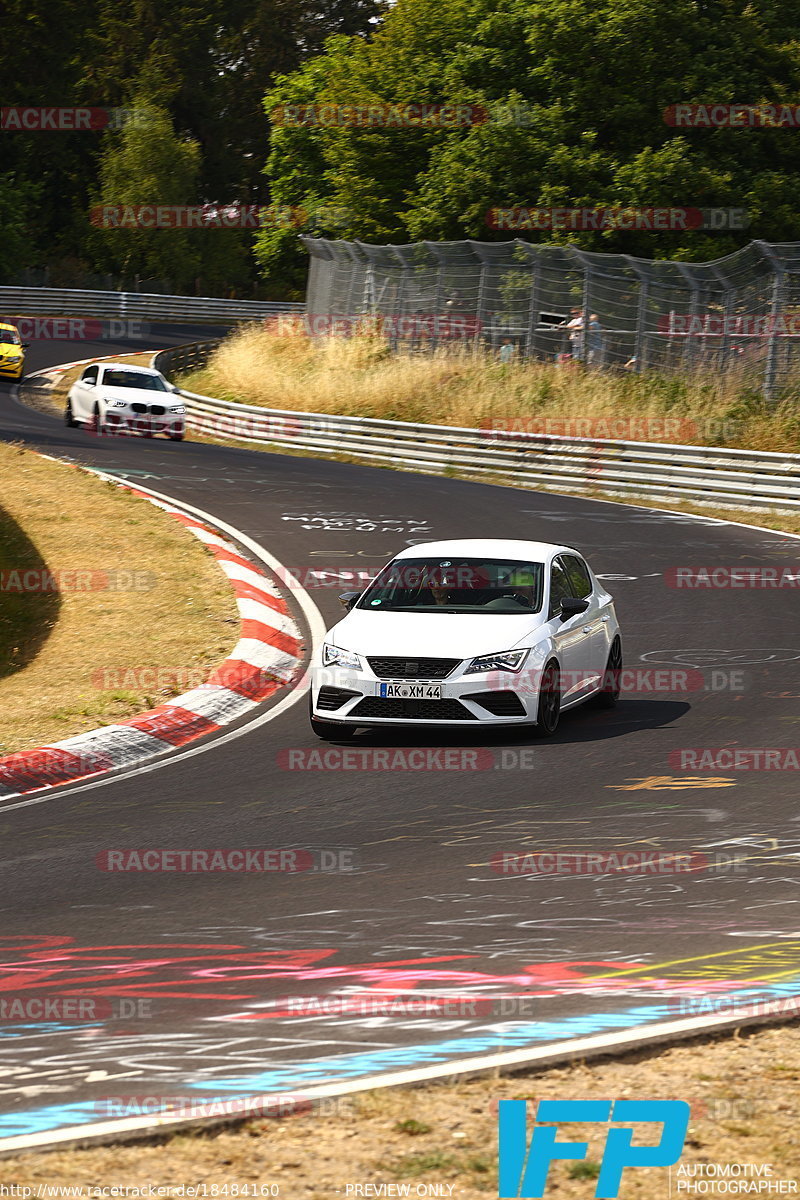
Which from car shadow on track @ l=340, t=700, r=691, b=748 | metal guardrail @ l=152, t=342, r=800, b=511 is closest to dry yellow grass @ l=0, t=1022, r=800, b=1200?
car shadow on track @ l=340, t=700, r=691, b=748

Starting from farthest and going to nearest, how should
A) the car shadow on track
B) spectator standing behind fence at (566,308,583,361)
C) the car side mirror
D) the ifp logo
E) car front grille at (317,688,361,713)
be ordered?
1. spectator standing behind fence at (566,308,583,361)
2. the car side mirror
3. the car shadow on track
4. car front grille at (317,688,361,713)
5. the ifp logo

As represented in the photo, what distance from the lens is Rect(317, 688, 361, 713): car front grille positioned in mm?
11227

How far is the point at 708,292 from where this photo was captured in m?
29.6

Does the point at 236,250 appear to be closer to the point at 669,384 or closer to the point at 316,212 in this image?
the point at 316,212

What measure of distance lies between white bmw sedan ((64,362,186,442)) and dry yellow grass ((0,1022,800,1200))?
28188mm

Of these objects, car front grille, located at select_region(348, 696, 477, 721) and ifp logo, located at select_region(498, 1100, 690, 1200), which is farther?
car front grille, located at select_region(348, 696, 477, 721)

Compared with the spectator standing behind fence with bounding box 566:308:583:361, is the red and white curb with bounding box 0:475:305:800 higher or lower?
lower

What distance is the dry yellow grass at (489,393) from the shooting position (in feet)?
93.8

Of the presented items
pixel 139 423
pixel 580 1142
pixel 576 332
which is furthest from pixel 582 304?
pixel 580 1142

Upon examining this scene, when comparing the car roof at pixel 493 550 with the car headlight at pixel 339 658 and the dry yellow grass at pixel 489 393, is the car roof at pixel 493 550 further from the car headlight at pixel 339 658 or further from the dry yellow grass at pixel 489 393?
the dry yellow grass at pixel 489 393

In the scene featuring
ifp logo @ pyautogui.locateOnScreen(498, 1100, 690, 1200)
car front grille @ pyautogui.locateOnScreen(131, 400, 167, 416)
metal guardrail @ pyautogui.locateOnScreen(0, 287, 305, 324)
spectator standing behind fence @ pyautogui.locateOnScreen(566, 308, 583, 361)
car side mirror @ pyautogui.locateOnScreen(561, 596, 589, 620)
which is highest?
metal guardrail @ pyautogui.locateOnScreen(0, 287, 305, 324)

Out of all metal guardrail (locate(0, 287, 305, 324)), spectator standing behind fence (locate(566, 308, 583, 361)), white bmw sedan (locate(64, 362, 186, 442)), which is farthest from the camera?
metal guardrail (locate(0, 287, 305, 324))

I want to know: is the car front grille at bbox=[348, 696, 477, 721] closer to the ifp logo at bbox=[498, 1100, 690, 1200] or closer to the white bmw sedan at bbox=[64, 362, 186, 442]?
the ifp logo at bbox=[498, 1100, 690, 1200]

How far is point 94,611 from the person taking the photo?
629 inches
